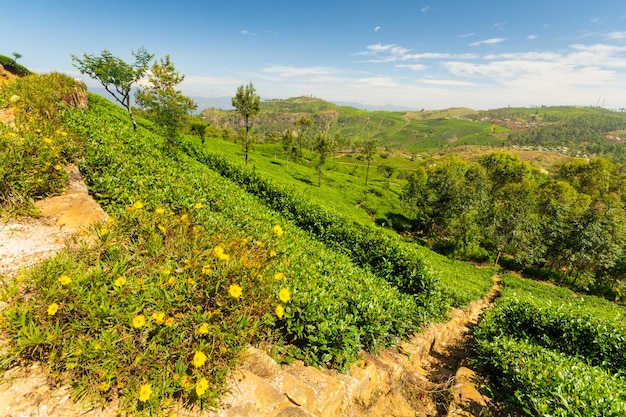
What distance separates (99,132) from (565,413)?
1574 centimetres

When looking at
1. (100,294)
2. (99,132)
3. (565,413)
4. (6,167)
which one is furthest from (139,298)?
(99,132)

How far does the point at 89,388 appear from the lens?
10.6 feet

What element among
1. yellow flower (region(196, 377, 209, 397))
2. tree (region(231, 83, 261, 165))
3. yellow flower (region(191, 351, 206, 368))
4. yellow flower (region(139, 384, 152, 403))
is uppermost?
tree (region(231, 83, 261, 165))

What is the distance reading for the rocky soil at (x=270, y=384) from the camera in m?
3.17

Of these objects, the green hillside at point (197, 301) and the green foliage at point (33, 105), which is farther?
the green foliage at point (33, 105)

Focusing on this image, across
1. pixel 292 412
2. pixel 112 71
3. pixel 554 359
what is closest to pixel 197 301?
pixel 292 412

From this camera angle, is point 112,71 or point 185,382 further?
point 112,71

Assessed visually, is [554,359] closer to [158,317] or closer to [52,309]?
[158,317]

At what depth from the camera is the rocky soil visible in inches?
125

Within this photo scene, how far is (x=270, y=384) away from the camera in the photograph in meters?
4.32

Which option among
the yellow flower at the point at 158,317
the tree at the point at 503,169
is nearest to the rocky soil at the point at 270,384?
the yellow flower at the point at 158,317

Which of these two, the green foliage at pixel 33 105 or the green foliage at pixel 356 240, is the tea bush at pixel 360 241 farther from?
the green foliage at pixel 33 105

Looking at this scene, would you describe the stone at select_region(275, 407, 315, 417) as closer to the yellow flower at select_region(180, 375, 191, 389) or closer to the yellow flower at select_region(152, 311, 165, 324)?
the yellow flower at select_region(180, 375, 191, 389)

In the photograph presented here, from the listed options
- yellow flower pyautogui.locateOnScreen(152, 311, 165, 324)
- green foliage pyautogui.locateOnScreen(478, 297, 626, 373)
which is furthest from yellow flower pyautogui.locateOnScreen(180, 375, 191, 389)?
green foliage pyautogui.locateOnScreen(478, 297, 626, 373)
